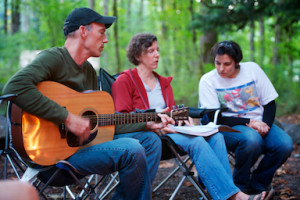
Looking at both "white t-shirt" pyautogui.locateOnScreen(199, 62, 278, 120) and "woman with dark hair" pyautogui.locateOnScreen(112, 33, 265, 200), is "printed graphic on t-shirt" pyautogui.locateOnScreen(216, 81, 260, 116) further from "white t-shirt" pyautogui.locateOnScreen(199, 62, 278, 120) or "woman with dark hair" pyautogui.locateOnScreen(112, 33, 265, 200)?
"woman with dark hair" pyautogui.locateOnScreen(112, 33, 265, 200)

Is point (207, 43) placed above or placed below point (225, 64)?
above

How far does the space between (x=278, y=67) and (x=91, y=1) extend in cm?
649

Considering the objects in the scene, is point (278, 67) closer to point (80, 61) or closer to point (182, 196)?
point (182, 196)

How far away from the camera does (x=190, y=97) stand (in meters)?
11.1

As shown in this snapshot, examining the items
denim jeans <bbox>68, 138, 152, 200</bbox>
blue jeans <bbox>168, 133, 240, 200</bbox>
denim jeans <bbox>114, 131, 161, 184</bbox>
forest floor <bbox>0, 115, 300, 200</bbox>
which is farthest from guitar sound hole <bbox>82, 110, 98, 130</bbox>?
forest floor <bbox>0, 115, 300, 200</bbox>

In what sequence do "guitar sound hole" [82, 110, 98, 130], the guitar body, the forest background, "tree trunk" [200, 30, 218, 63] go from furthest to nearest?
"tree trunk" [200, 30, 218, 63] < the forest background < "guitar sound hole" [82, 110, 98, 130] < the guitar body

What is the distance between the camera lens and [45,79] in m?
2.20

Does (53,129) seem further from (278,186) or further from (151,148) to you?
(278,186)

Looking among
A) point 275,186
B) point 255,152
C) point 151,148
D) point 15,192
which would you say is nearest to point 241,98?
point 255,152

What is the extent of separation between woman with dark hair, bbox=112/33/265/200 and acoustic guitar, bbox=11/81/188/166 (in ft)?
1.63

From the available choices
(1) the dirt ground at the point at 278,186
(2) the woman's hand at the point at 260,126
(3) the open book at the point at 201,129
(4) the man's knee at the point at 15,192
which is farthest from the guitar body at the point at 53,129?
(2) the woman's hand at the point at 260,126

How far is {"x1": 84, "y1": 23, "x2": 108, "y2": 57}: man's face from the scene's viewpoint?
2561 millimetres

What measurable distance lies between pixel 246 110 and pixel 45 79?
7.40 feet

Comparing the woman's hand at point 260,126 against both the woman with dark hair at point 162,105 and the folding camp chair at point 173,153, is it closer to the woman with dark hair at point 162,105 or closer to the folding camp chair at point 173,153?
the woman with dark hair at point 162,105
